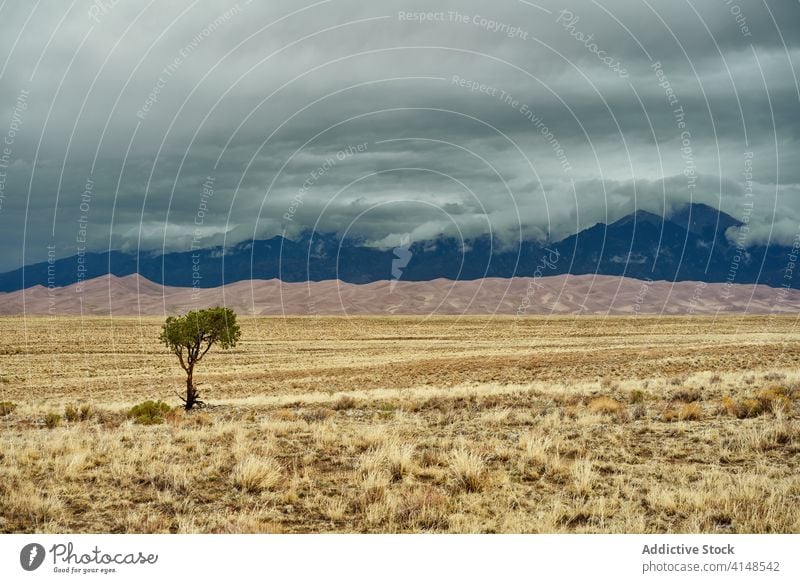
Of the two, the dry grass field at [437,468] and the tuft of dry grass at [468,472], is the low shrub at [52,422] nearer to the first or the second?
the dry grass field at [437,468]

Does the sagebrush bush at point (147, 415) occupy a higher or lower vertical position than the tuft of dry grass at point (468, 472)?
lower

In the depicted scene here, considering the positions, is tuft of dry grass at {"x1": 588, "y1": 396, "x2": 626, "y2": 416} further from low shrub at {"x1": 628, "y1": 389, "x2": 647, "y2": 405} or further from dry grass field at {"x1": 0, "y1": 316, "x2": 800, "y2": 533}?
low shrub at {"x1": 628, "y1": 389, "x2": 647, "y2": 405}

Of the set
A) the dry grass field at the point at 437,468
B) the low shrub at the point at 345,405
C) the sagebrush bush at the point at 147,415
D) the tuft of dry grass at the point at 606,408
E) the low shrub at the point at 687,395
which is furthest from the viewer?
the low shrub at the point at 345,405

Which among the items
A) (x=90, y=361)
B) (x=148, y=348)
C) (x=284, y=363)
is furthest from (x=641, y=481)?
(x=148, y=348)

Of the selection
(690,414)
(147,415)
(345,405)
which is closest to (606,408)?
(690,414)

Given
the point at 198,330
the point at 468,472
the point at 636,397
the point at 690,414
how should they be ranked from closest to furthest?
the point at 468,472 → the point at 690,414 → the point at 636,397 → the point at 198,330

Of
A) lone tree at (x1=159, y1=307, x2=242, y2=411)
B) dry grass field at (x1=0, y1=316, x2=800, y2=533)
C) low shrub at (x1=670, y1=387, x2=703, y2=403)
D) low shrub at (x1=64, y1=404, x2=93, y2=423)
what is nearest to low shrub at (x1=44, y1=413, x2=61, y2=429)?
dry grass field at (x1=0, y1=316, x2=800, y2=533)

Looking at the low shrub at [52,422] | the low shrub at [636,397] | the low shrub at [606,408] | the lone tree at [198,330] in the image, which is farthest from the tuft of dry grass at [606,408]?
the lone tree at [198,330]

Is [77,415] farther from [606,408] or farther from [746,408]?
[746,408]

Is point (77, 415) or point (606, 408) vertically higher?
point (606, 408)

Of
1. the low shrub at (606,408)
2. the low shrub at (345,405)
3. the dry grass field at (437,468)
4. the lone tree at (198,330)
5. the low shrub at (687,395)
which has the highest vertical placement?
the lone tree at (198,330)

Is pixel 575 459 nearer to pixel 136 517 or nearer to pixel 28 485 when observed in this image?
pixel 136 517

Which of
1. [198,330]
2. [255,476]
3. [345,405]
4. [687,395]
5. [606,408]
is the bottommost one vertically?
[345,405]

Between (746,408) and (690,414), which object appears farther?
(746,408)
